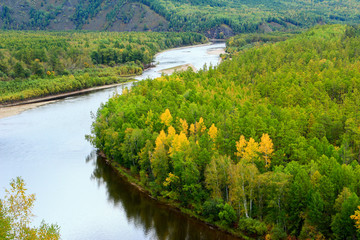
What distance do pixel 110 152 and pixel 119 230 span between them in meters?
21.5

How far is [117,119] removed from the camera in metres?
69.1

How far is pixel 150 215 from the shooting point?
52.2 m

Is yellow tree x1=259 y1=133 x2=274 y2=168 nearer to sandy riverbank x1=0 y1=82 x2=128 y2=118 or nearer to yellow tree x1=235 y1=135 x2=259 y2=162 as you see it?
yellow tree x1=235 y1=135 x2=259 y2=162

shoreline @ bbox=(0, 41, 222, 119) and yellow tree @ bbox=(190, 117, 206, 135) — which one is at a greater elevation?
yellow tree @ bbox=(190, 117, 206, 135)

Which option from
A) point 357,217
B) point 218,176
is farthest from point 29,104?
point 357,217

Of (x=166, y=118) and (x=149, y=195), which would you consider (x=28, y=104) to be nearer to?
(x=166, y=118)

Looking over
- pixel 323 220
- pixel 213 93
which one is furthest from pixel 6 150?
pixel 323 220

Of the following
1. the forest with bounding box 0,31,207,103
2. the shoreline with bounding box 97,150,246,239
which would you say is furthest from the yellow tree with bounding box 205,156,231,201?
the forest with bounding box 0,31,207,103

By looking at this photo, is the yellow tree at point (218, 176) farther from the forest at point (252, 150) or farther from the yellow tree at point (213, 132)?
→ the yellow tree at point (213, 132)

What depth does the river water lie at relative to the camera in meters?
49.0

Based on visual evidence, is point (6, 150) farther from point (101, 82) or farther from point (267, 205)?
point (101, 82)

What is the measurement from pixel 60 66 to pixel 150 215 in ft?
379

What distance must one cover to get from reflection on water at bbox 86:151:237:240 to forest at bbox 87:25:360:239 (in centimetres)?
158

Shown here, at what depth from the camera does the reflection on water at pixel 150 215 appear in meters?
47.3
